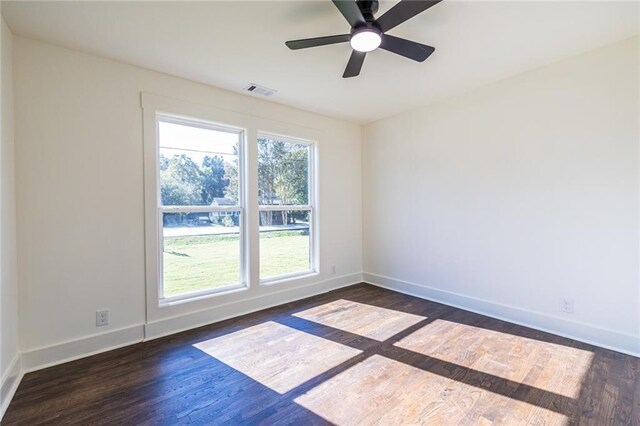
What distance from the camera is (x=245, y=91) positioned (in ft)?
11.1

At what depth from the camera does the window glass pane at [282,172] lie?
3.81 metres

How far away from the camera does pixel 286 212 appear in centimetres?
404

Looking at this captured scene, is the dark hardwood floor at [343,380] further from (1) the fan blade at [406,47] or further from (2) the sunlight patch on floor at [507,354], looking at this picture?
(1) the fan blade at [406,47]

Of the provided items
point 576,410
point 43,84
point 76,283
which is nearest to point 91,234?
point 76,283

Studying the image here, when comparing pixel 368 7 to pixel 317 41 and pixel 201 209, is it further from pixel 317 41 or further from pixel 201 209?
pixel 201 209

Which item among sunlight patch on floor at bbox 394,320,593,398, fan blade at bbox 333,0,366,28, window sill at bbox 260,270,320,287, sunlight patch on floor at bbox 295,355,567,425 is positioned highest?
fan blade at bbox 333,0,366,28

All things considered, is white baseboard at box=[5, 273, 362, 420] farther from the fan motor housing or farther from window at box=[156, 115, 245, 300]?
the fan motor housing

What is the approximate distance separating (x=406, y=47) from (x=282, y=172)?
2292 millimetres

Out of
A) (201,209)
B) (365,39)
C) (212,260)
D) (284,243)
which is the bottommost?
(212,260)

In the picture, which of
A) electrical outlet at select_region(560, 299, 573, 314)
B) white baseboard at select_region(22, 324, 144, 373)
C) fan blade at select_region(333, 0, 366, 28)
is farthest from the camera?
electrical outlet at select_region(560, 299, 573, 314)

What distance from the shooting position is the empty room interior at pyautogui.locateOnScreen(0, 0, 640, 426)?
1993 mm

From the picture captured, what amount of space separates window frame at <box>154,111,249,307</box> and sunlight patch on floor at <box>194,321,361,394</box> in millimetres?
604

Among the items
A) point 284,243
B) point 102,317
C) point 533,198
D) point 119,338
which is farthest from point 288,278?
point 533,198

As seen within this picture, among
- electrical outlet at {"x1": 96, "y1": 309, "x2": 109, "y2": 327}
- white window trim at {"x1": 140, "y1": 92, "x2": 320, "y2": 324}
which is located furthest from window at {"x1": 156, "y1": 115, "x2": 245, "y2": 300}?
electrical outlet at {"x1": 96, "y1": 309, "x2": 109, "y2": 327}
